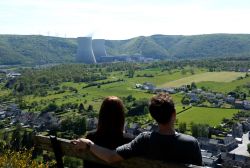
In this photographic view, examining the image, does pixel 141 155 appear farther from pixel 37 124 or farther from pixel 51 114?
pixel 51 114

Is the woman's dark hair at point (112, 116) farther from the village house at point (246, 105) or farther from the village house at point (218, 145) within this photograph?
the village house at point (246, 105)

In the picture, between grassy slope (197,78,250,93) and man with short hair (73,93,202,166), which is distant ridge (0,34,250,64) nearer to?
grassy slope (197,78,250,93)

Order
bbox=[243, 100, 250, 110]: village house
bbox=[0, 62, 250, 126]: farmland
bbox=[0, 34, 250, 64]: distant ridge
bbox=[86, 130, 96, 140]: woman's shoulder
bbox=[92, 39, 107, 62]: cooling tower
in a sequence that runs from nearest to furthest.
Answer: bbox=[86, 130, 96, 140]: woman's shoulder
bbox=[0, 62, 250, 126]: farmland
bbox=[243, 100, 250, 110]: village house
bbox=[92, 39, 107, 62]: cooling tower
bbox=[0, 34, 250, 64]: distant ridge

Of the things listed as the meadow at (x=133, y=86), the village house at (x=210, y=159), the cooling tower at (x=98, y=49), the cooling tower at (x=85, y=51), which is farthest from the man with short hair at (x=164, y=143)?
the cooling tower at (x=98, y=49)

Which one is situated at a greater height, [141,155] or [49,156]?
[141,155]

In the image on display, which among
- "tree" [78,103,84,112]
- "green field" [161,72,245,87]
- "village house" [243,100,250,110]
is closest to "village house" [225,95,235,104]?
"village house" [243,100,250,110]

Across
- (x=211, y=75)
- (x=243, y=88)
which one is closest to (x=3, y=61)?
(x=211, y=75)
